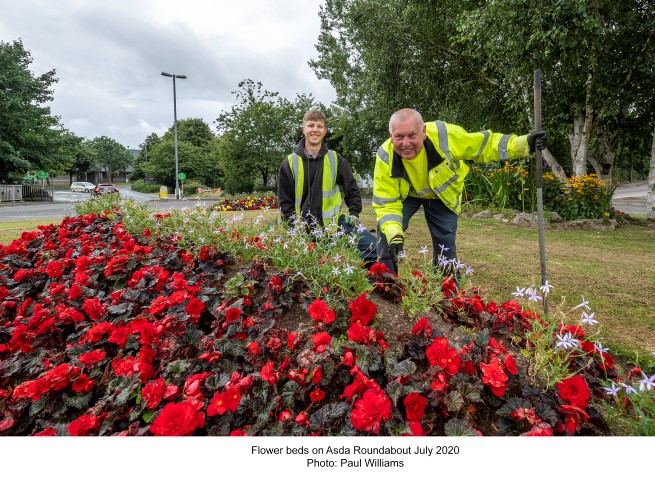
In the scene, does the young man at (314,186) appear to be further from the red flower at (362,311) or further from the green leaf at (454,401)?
the green leaf at (454,401)

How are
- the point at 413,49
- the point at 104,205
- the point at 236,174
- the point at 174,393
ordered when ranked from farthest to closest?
the point at 236,174, the point at 413,49, the point at 104,205, the point at 174,393

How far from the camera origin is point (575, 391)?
1362 mm

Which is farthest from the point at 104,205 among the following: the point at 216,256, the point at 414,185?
the point at 414,185

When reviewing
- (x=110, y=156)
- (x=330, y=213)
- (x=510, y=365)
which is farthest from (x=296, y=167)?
(x=110, y=156)

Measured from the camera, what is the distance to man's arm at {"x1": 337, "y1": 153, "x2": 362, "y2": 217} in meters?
3.63

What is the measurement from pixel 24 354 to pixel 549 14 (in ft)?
28.4

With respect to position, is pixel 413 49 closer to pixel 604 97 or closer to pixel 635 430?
pixel 604 97

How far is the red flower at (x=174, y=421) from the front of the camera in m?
1.25

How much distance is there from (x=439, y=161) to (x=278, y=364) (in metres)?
1.84

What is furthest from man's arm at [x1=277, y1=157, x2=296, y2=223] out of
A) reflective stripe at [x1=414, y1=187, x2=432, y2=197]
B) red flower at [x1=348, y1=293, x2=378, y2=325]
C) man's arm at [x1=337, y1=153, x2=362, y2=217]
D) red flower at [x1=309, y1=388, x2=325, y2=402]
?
red flower at [x1=309, y1=388, x2=325, y2=402]

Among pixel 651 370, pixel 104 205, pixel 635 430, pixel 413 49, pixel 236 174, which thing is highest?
pixel 413 49

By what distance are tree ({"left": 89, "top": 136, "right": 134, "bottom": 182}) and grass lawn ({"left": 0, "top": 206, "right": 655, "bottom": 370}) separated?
77137 millimetres

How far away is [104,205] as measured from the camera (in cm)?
595

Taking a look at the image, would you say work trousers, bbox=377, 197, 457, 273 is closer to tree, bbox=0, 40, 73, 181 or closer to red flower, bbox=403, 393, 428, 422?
red flower, bbox=403, 393, 428, 422
